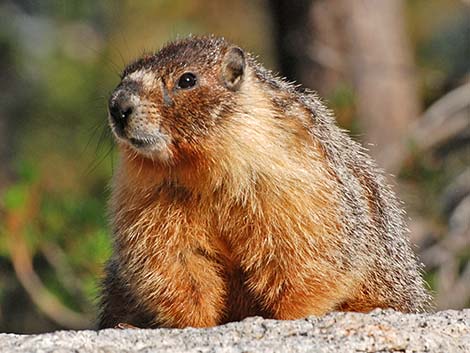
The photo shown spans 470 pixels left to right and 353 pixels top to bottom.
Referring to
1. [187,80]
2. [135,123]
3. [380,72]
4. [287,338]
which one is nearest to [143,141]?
[135,123]

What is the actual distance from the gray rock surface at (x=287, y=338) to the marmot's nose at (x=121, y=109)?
106 centimetres

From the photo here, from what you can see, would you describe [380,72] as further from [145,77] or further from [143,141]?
[143,141]

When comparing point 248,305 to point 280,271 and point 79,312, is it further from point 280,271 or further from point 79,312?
point 79,312

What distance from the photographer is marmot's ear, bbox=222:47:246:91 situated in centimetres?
564

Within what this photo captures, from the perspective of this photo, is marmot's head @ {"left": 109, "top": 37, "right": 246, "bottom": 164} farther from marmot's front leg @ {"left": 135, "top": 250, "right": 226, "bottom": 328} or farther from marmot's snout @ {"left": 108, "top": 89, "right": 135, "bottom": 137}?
marmot's front leg @ {"left": 135, "top": 250, "right": 226, "bottom": 328}

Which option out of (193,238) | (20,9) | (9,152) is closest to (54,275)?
(193,238)

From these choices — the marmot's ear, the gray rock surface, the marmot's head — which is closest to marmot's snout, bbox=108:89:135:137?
the marmot's head

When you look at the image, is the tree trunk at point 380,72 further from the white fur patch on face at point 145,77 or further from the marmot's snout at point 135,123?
the marmot's snout at point 135,123

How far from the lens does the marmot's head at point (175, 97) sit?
528 cm

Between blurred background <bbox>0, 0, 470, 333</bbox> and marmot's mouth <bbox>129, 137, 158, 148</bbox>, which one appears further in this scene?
blurred background <bbox>0, 0, 470, 333</bbox>

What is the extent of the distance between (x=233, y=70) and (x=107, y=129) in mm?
777

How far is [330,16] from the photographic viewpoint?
1088cm

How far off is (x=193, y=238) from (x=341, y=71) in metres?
5.60

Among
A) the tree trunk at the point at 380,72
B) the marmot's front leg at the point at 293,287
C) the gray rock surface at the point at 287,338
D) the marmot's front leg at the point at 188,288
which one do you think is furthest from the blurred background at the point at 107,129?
the gray rock surface at the point at 287,338
